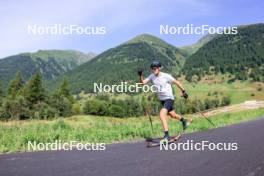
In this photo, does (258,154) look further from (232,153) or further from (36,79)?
(36,79)

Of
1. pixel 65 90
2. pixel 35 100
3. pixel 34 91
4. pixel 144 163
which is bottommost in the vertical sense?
pixel 144 163

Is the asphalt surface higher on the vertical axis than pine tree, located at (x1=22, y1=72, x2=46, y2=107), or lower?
lower

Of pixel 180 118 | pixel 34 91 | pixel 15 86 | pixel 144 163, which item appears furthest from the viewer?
pixel 15 86

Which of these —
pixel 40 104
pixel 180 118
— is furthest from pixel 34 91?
pixel 180 118

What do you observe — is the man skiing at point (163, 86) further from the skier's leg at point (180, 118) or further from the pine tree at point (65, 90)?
the pine tree at point (65, 90)

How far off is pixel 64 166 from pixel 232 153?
3.66 metres

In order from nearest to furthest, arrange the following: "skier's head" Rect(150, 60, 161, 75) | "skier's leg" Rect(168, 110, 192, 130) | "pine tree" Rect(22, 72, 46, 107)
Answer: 1. "skier's head" Rect(150, 60, 161, 75)
2. "skier's leg" Rect(168, 110, 192, 130)
3. "pine tree" Rect(22, 72, 46, 107)

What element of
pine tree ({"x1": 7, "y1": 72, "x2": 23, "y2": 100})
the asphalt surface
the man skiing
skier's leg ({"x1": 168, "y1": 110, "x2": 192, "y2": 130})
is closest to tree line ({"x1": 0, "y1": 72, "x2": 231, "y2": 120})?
pine tree ({"x1": 7, "y1": 72, "x2": 23, "y2": 100})

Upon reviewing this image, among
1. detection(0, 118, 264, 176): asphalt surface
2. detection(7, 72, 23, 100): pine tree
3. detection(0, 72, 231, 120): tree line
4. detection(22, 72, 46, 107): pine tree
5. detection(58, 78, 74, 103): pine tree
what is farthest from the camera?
detection(7, 72, 23, 100): pine tree

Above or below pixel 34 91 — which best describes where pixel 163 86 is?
below

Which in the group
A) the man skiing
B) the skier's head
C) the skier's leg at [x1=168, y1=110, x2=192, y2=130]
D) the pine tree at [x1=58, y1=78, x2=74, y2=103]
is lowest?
the skier's leg at [x1=168, y1=110, x2=192, y2=130]

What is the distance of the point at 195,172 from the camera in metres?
6.88

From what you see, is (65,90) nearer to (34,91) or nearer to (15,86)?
(34,91)

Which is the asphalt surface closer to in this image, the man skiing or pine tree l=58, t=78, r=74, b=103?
the man skiing
